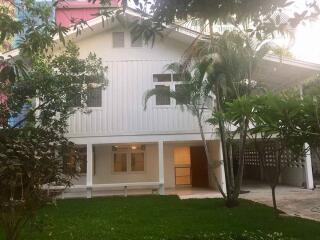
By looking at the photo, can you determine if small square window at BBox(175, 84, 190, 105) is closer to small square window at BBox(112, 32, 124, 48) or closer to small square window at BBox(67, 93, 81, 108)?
small square window at BBox(67, 93, 81, 108)

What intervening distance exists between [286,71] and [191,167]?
6250mm

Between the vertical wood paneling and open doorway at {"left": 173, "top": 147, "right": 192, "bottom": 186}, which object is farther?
open doorway at {"left": 173, "top": 147, "right": 192, "bottom": 186}

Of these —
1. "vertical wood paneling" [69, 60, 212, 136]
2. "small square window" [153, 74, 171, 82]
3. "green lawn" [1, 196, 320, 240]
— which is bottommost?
"green lawn" [1, 196, 320, 240]

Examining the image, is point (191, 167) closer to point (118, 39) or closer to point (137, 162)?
point (137, 162)

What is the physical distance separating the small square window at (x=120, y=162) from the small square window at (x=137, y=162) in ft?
1.22

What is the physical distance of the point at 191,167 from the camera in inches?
775

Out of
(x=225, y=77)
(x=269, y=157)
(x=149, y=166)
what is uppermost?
(x=225, y=77)

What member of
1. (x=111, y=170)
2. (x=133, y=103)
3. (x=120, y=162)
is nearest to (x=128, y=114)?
(x=133, y=103)

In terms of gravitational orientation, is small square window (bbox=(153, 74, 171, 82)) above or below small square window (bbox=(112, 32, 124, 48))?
below

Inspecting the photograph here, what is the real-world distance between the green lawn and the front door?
5849 mm

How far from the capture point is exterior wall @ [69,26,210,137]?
1639 cm

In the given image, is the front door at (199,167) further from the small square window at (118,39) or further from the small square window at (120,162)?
the small square window at (118,39)

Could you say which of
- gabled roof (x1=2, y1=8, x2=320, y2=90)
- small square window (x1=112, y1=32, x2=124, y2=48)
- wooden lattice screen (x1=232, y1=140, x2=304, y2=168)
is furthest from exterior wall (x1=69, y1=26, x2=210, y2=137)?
wooden lattice screen (x1=232, y1=140, x2=304, y2=168)

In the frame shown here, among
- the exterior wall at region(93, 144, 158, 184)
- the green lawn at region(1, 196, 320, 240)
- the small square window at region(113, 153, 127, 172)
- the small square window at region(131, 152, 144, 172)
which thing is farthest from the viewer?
the small square window at region(131, 152, 144, 172)
